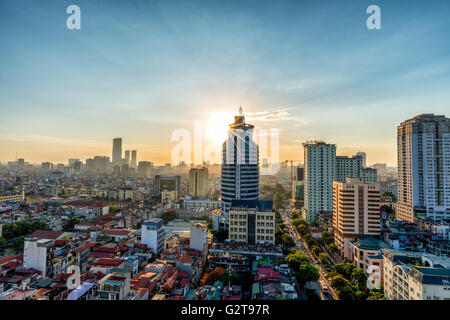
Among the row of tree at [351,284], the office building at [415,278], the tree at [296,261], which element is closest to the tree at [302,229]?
the row of tree at [351,284]

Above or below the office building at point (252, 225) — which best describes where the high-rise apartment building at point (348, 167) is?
above

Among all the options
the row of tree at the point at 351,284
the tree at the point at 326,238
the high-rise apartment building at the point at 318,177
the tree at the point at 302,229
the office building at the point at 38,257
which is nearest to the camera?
the row of tree at the point at 351,284

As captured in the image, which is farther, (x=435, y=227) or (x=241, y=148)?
(x=241, y=148)

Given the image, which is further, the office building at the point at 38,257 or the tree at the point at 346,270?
the tree at the point at 346,270

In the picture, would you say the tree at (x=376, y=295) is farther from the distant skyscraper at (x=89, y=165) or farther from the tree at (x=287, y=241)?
the distant skyscraper at (x=89, y=165)
